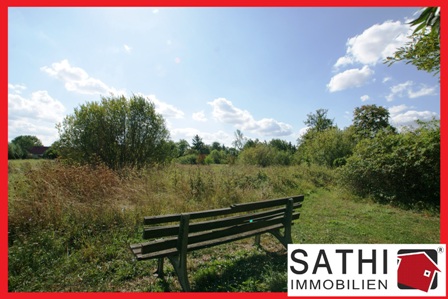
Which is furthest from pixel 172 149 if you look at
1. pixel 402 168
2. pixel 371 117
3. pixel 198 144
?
pixel 198 144

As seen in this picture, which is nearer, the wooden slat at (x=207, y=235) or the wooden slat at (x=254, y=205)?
the wooden slat at (x=207, y=235)

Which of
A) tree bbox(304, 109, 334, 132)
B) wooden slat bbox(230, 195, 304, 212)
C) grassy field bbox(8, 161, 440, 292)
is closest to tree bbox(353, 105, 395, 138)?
tree bbox(304, 109, 334, 132)

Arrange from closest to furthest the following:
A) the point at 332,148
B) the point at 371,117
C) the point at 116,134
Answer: the point at 116,134
the point at 332,148
the point at 371,117

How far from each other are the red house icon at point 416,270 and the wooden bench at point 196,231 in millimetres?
1748

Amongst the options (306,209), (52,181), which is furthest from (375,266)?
(52,181)

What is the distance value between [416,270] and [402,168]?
26.0 feet

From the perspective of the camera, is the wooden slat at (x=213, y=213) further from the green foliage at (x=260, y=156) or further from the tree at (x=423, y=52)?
the green foliage at (x=260, y=156)

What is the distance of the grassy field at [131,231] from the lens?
3238 millimetres

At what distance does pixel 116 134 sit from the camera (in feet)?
37.7

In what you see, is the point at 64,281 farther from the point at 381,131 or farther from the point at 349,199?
the point at 381,131

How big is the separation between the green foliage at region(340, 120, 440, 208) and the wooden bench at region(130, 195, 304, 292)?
7.72 meters

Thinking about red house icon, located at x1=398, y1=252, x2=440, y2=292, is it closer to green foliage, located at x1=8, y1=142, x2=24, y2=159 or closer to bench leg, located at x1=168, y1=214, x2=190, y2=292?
bench leg, located at x1=168, y1=214, x2=190, y2=292

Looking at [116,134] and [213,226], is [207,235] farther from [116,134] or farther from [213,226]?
[116,134]

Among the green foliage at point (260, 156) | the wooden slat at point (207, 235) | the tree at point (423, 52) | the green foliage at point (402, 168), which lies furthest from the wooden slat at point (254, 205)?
the green foliage at point (260, 156)
